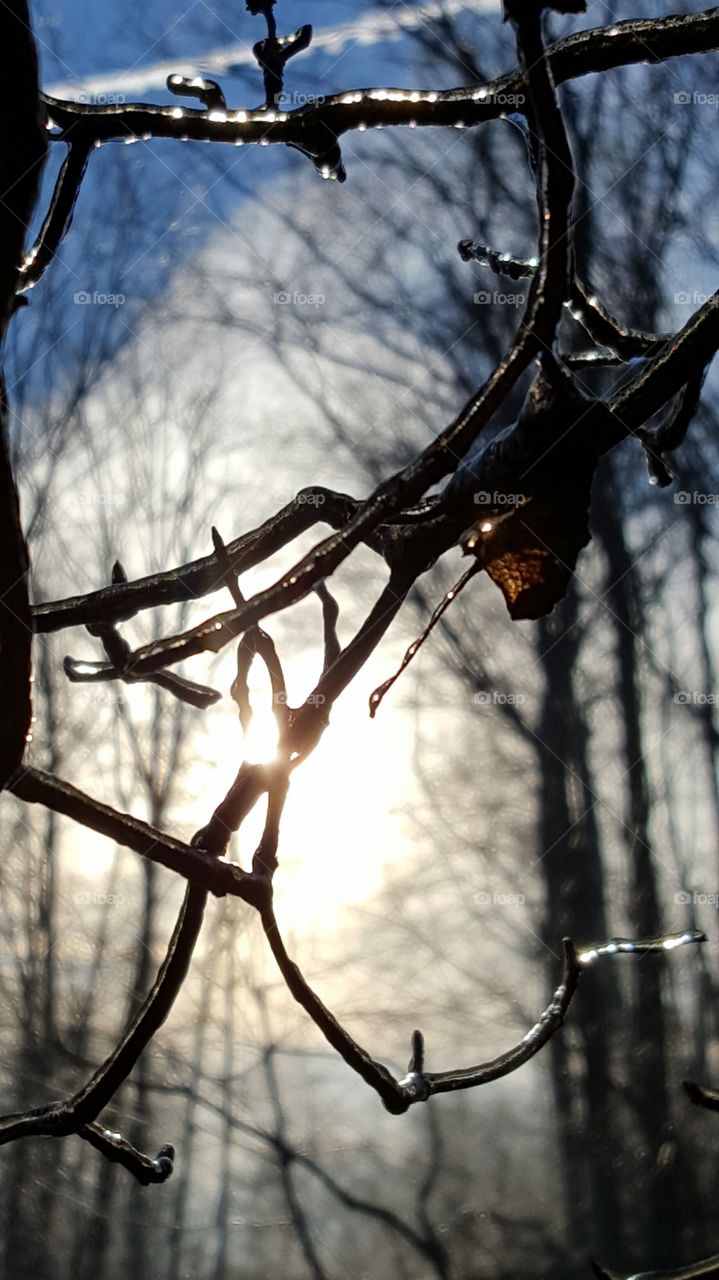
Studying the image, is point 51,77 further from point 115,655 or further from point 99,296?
point 115,655

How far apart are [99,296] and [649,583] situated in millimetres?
1215

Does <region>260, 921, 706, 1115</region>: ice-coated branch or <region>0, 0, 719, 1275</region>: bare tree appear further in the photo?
<region>260, 921, 706, 1115</region>: ice-coated branch

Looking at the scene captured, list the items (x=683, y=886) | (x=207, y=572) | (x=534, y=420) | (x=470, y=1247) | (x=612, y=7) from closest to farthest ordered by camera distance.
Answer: (x=534, y=420) < (x=207, y=572) < (x=470, y=1247) < (x=683, y=886) < (x=612, y=7)

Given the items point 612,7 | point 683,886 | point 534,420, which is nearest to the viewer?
point 534,420

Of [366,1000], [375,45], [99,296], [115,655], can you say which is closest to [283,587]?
[115,655]

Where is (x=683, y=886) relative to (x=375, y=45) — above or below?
below

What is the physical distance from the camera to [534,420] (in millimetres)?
377

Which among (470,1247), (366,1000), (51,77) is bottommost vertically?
(470,1247)

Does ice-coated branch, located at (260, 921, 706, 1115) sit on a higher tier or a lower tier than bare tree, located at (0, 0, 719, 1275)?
lower

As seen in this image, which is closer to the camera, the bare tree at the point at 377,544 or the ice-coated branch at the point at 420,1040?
the bare tree at the point at 377,544

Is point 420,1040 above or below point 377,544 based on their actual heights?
below

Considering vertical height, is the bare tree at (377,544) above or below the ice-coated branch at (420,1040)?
above

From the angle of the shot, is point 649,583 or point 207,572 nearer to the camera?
point 207,572

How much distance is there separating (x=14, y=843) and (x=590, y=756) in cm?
108
